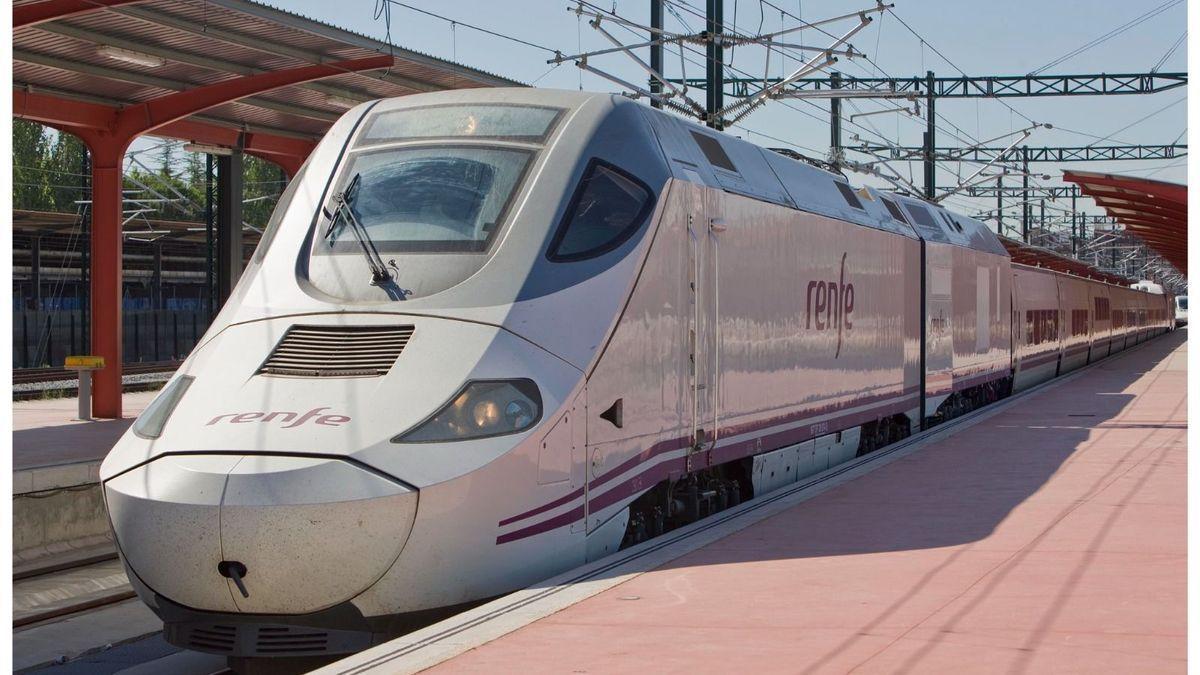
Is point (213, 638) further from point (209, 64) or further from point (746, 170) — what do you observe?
point (209, 64)

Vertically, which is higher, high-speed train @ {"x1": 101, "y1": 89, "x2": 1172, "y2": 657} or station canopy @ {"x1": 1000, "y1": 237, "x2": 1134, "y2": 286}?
station canopy @ {"x1": 1000, "y1": 237, "x2": 1134, "y2": 286}

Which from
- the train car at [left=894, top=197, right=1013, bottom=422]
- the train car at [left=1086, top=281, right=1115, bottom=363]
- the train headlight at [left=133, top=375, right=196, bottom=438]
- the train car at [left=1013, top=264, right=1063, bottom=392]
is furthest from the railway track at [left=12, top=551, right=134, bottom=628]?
the train car at [left=1086, top=281, right=1115, bottom=363]

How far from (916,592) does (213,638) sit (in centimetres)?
377

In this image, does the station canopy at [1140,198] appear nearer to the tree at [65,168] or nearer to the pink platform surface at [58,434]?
the pink platform surface at [58,434]

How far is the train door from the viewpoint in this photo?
410 inches

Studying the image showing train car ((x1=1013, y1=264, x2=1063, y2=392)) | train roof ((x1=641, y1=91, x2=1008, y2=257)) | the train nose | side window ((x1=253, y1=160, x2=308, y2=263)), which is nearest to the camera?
A: the train nose

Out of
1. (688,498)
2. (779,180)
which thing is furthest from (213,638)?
(779,180)

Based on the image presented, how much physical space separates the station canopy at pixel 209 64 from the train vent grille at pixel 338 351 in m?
6.54

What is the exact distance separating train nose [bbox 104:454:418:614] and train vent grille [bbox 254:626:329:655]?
0.51ft

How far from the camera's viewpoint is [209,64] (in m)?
16.4

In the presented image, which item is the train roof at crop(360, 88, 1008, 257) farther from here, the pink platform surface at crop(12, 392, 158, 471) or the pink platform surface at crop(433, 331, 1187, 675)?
the pink platform surface at crop(12, 392, 158, 471)

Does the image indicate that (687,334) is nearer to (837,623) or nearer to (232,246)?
(837,623)

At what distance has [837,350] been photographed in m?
14.6

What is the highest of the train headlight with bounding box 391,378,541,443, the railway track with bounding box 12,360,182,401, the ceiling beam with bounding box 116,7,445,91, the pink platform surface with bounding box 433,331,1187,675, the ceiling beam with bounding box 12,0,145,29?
the ceiling beam with bounding box 116,7,445,91
